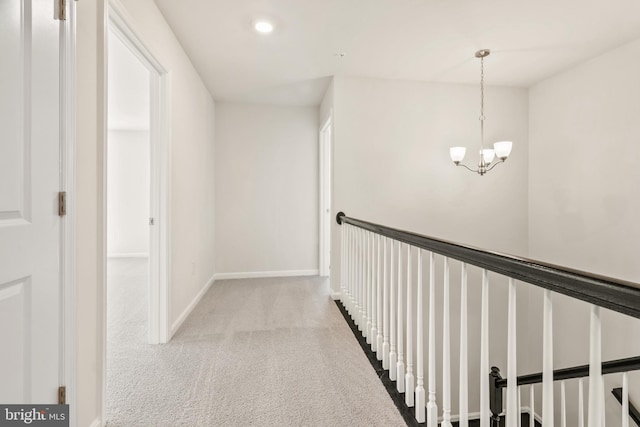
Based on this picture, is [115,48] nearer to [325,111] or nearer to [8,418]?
[325,111]

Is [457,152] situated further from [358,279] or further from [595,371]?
[595,371]

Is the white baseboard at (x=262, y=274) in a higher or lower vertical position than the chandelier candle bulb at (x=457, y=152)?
lower

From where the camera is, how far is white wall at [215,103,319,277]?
14.3 ft

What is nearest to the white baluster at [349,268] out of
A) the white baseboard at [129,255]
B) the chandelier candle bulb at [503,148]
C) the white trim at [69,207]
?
the chandelier candle bulb at [503,148]

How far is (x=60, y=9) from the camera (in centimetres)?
117

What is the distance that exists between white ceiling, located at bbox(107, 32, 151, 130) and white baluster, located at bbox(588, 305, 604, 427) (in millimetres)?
2941

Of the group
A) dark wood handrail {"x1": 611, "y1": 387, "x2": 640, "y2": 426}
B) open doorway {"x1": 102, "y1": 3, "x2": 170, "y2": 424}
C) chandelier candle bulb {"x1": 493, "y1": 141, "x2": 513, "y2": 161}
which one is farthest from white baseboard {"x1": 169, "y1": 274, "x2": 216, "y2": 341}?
dark wood handrail {"x1": 611, "y1": 387, "x2": 640, "y2": 426}

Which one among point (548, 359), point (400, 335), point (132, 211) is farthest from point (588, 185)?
point (132, 211)

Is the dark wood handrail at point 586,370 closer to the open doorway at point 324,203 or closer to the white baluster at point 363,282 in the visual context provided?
the white baluster at point 363,282

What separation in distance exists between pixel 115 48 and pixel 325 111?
7.41ft

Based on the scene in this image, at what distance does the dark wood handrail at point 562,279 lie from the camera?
632 mm

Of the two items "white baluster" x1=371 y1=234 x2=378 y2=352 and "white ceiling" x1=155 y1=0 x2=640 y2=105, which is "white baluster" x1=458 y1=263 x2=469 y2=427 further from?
"white ceiling" x1=155 y1=0 x2=640 y2=105

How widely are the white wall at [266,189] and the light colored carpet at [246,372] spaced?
4.54 feet
